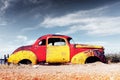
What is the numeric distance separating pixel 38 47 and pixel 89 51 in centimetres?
300

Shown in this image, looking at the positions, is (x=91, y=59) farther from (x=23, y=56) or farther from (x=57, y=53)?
(x=23, y=56)

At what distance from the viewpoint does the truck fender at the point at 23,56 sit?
17594 millimetres

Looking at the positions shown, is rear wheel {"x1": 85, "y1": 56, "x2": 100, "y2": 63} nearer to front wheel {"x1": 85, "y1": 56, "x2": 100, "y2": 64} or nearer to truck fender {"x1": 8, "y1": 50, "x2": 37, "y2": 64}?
front wheel {"x1": 85, "y1": 56, "x2": 100, "y2": 64}

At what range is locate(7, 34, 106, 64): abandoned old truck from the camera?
57.9 ft

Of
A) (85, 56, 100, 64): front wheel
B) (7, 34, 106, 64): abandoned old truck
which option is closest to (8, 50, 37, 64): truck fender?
(7, 34, 106, 64): abandoned old truck

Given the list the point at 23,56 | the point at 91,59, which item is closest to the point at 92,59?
the point at 91,59

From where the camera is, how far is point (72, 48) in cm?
1795

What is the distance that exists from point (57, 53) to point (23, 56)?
1.99 m

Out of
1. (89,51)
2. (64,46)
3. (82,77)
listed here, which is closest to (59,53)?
(64,46)

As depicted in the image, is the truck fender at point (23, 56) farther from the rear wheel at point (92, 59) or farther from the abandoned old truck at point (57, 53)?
the rear wheel at point (92, 59)

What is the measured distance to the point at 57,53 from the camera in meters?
A: 18.0

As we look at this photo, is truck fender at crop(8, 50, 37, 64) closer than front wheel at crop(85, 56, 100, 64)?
Yes

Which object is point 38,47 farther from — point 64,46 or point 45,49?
point 64,46

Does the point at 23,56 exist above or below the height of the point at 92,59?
above
